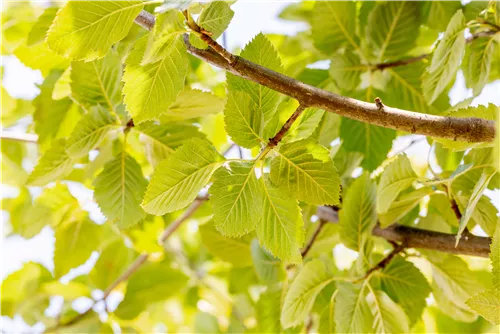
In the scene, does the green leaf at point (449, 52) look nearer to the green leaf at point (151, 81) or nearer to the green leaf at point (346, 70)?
the green leaf at point (346, 70)

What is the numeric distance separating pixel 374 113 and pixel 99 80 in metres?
0.42

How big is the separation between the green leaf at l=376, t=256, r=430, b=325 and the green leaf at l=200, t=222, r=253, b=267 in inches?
10.9

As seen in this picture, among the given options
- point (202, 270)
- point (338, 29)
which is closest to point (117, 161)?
point (338, 29)

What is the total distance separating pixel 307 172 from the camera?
52cm

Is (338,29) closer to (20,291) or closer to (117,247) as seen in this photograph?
(117,247)

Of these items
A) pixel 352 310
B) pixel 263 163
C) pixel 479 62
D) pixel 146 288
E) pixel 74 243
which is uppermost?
pixel 479 62

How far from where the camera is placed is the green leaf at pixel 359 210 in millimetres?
705

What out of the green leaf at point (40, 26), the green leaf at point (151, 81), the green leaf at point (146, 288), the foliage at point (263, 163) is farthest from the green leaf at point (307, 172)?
the green leaf at point (146, 288)

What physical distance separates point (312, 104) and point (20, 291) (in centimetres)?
90

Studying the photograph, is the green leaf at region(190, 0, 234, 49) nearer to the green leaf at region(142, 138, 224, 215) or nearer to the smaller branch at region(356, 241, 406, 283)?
the green leaf at region(142, 138, 224, 215)

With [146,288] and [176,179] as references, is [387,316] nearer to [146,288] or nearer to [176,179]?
[176,179]

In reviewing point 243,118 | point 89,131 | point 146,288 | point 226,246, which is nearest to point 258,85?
point 243,118

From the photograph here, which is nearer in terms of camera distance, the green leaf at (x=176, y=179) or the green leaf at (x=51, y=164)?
the green leaf at (x=176, y=179)

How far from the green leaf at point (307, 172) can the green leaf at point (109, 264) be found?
638 millimetres
